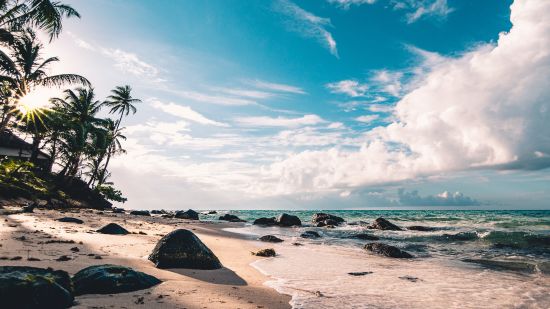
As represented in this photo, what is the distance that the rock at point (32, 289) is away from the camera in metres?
3.64

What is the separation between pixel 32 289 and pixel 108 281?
1184 millimetres

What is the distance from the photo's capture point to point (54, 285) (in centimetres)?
404

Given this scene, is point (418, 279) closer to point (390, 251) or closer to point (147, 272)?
point (390, 251)

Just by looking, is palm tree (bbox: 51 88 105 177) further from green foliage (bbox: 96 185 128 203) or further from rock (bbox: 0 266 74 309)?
rock (bbox: 0 266 74 309)

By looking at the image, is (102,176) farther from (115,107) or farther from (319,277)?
(319,277)

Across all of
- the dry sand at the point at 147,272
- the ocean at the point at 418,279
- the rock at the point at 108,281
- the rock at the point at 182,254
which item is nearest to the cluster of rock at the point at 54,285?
the rock at the point at 108,281

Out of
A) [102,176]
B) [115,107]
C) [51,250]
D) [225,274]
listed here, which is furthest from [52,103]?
[225,274]

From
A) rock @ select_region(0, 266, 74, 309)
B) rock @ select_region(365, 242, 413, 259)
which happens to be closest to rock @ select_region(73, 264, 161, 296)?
rock @ select_region(0, 266, 74, 309)

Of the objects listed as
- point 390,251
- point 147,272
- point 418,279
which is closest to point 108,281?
point 147,272

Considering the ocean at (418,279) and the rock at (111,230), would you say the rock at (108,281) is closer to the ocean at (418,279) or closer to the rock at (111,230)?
→ the ocean at (418,279)

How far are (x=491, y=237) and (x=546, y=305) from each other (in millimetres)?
13965

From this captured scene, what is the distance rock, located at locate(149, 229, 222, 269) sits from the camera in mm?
7305

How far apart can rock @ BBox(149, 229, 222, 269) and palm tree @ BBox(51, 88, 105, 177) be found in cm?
2789

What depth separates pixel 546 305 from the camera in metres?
5.84
